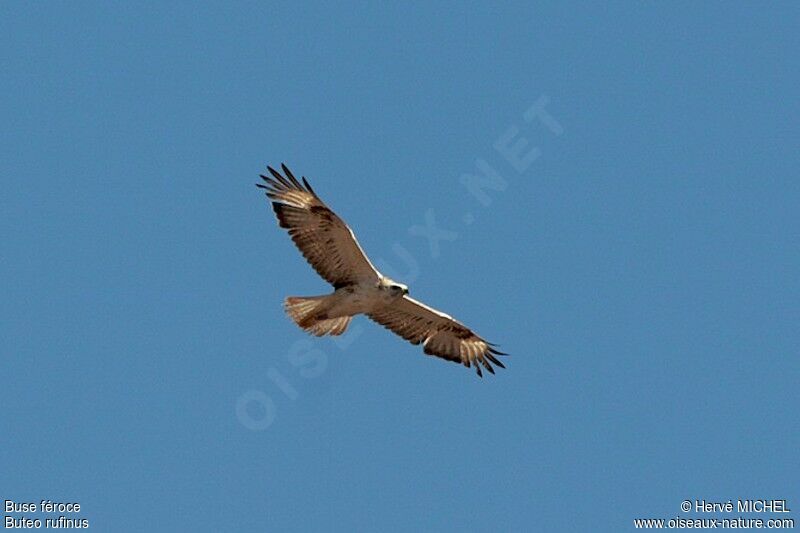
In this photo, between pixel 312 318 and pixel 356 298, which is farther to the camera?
pixel 312 318

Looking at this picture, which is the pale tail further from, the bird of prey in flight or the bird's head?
the bird's head

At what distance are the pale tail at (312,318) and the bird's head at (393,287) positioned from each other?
87 centimetres

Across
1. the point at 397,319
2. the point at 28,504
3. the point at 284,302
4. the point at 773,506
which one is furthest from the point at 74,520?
the point at 773,506

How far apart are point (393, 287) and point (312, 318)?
1.34 m

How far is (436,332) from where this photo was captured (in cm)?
2278

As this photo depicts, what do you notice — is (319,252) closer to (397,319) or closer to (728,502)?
(397,319)

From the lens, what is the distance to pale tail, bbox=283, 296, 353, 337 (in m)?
21.3

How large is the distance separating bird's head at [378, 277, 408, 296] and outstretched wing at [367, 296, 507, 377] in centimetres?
61

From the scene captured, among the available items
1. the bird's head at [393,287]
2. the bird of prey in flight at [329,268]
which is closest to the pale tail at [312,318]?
the bird of prey in flight at [329,268]

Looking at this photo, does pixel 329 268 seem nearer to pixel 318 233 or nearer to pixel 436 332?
pixel 318 233

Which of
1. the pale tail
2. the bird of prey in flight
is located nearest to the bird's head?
the bird of prey in flight

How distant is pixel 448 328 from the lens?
74.5ft

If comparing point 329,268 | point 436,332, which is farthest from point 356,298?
point 436,332

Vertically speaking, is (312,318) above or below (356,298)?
below
